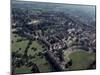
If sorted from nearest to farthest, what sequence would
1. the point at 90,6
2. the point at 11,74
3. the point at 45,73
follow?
the point at 11,74
the point at 45,73
the point at 90,6

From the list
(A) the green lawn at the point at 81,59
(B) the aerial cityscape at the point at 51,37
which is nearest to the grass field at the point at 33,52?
(B) the aerial cityscape at the point at 51,37

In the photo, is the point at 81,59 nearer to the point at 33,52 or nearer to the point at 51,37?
the point at 51,37

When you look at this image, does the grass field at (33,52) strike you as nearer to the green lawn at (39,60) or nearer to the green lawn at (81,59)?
the green lawn at (39,60)

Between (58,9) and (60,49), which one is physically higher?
(58,9)

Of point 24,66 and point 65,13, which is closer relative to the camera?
point 24,66

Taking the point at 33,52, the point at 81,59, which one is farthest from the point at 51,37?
the point at 81,59

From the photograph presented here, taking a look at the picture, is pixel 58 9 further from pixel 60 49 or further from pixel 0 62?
pixel 0 62

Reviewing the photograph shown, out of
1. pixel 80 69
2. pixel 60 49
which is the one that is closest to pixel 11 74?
pixel 60 49
